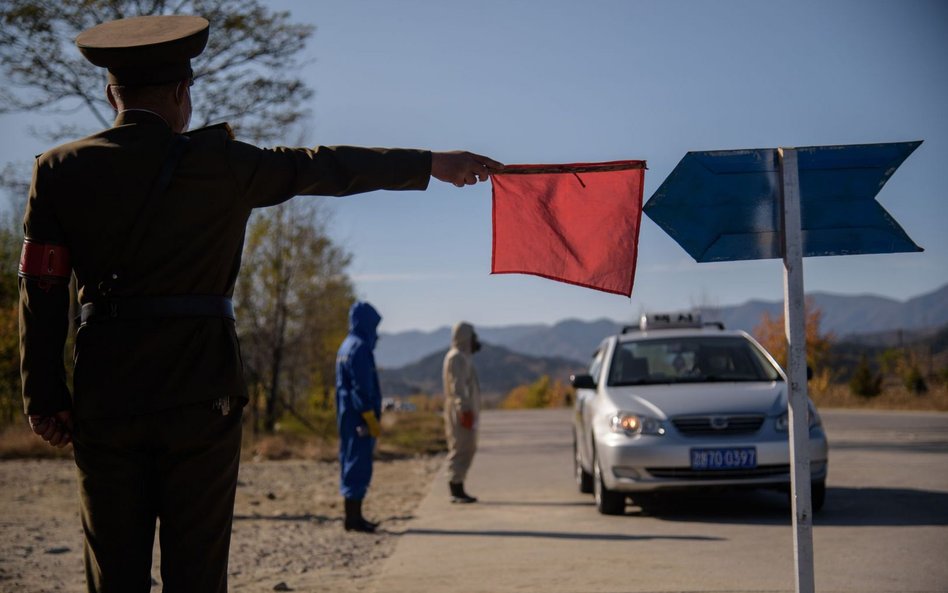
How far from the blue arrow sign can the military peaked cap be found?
2131 mm

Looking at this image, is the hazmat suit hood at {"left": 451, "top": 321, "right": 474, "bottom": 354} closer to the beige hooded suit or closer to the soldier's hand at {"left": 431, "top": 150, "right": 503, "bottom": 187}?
the beige hooded suit

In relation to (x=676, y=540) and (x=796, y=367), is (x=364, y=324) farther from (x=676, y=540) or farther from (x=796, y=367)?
(x=796, y=367)

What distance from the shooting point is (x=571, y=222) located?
16.4ft

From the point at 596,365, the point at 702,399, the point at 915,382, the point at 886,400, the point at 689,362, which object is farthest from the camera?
the point at 915,382

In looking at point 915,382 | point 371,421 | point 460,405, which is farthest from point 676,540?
point 915,382

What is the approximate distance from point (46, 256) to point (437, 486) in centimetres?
1144

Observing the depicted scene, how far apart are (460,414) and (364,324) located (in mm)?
2313

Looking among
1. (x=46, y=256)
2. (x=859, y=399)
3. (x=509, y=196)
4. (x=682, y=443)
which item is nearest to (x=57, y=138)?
(x=682, y=443)

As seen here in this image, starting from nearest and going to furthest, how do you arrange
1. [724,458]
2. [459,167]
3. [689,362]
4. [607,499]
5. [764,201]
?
[459,167]
[764,201]
[724,458]
[607,499]
[689,362]

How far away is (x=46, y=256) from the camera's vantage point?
341 centimetres

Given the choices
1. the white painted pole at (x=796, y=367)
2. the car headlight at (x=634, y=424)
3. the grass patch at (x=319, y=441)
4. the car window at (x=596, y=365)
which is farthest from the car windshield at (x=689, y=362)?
the grass patch at (x=319, y=441)

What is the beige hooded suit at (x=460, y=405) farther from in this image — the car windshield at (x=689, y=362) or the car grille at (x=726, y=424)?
the car grille at (x=726, y=424)

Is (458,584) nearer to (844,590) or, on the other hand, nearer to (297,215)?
(844,590)

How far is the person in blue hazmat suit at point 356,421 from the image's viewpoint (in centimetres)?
1020
